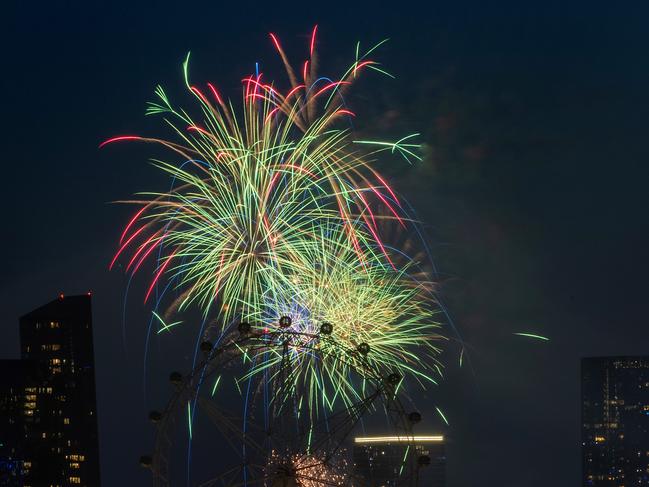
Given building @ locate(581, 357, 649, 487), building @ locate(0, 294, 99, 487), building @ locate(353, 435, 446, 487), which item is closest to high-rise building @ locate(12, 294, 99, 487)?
building @ locate(0, 294, 99, 487)

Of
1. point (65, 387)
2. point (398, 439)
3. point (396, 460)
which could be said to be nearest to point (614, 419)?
point (396, 460)

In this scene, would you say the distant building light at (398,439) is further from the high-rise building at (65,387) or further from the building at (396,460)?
the high-rise building at (65,387)

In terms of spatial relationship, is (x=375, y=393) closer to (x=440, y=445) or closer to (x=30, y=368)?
(x=30, y=368)

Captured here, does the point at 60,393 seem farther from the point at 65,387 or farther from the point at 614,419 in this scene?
the point at 614,419

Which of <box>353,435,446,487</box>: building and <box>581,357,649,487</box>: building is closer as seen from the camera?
<box>353,435,446,487</box>: building

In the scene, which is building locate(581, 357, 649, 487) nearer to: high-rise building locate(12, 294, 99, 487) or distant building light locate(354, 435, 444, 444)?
distant building light locate(354, 435, 444, 444)

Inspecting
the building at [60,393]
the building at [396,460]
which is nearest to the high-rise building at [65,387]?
Result: the building at [60,393]
